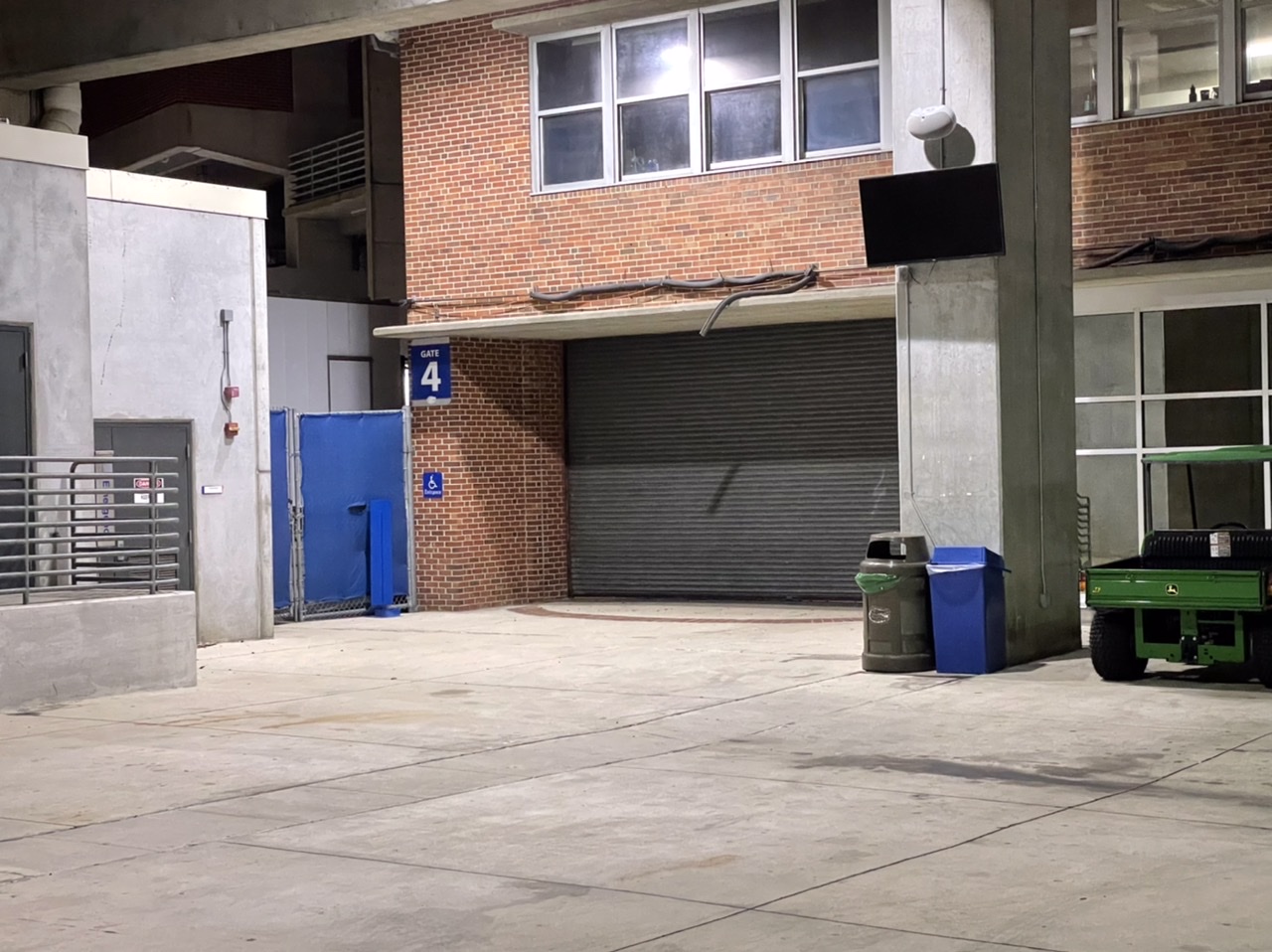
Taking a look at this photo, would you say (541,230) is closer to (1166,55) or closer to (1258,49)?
(1166,55)

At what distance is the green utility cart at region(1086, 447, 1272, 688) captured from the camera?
12.7m

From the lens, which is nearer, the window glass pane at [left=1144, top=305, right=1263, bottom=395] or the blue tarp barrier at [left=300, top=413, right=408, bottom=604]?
the window glass pane at [left=1144, top=305, right=1263, bottom=395]

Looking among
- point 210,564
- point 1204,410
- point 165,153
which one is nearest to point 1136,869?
point 1204,410

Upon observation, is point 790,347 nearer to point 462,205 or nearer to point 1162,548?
point 462,205

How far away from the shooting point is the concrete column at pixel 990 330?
1451 centimetres

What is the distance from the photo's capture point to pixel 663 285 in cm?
1953

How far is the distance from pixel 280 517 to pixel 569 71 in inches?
251

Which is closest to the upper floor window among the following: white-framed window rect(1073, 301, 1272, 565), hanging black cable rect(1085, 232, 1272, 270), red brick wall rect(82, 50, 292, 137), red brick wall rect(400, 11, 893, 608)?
hanging black cable rect(1085, 232, 1272, 270)

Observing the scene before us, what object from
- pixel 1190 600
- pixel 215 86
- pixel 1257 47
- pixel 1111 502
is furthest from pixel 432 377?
pixel 215 86

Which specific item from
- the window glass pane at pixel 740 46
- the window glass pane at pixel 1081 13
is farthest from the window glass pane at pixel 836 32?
the window glass pane at pixel 1081 13

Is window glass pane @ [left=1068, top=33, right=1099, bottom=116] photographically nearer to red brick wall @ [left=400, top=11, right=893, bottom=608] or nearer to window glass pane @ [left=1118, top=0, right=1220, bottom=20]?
window glass pane @ [left=1118, top=0, right=1220, bottom=20]

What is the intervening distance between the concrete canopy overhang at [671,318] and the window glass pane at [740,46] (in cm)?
261

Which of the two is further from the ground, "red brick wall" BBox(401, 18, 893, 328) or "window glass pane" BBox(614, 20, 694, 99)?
"window glass pane" BBox(614, 20, 694, 99)

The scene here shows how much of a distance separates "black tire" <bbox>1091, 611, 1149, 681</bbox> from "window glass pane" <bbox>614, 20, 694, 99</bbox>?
Result: 8929 mm
